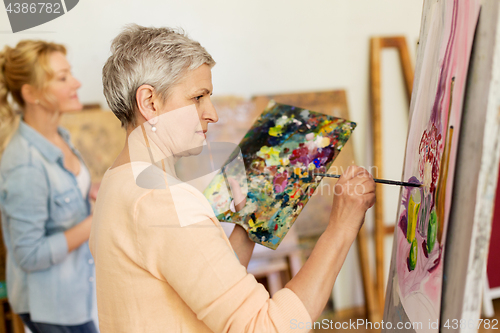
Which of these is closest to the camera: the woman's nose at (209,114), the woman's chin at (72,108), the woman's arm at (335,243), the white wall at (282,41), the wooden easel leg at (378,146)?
the woman's arm at (335,243)

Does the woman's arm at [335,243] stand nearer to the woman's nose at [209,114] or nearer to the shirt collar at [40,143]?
the woman's nose at [209,114]

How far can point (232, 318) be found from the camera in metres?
0.67

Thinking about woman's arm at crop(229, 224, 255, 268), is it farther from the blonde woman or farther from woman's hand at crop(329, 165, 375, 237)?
the blonde woman

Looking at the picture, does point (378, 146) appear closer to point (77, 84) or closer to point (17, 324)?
point (77, 84)

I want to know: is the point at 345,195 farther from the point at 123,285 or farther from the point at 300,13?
the point at 300,13

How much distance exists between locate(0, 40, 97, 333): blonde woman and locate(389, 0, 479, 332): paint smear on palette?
55.7 inches

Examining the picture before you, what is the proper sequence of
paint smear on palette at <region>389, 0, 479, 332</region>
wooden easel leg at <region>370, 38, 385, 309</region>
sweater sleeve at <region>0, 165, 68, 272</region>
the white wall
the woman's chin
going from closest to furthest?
paint smear on palette at <region>389, 0, 479, 332</region> → sweater sleeve at <region>0, 165, 68, 272</region> → the woman's chin → the white wall → wooden easel leg at <region>370, 38, 385, 309</region>

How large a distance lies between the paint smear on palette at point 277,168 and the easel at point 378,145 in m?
1.21

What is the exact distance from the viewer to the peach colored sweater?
67 centimetres

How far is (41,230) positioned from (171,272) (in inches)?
50.0

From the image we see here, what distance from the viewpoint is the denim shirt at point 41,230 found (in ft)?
5.48

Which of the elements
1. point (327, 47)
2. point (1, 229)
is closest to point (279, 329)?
point (1, 229)

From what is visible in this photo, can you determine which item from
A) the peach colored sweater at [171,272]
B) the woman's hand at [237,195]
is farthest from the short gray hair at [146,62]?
the woman's hand at [237,195]

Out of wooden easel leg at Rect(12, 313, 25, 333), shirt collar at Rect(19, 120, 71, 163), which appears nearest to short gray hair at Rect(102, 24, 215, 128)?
shirt collar at Rect(19, 120, 71, 163)
